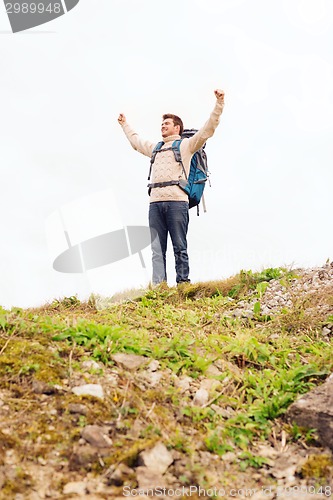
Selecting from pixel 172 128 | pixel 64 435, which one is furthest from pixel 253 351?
pixel 172 128

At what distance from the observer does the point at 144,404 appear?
11.7ft

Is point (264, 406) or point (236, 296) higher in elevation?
point (264, 406)

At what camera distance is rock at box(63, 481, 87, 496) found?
2811 mm

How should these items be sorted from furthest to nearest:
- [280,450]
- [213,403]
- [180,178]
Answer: [180,178] < [213,403] < [280,450]

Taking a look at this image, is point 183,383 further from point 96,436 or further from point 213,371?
point 96,436

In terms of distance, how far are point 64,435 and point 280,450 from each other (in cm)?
153

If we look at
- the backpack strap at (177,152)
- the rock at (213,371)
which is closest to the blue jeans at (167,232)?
the backpack strap at (177,152)

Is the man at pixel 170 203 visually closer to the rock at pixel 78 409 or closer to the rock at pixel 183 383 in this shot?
the rock at pixel 183 383

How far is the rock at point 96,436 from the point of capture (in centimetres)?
311

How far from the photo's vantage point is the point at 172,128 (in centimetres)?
1049

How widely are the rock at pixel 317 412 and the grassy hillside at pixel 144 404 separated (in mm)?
69

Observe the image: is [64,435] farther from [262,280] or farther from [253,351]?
[262,280]

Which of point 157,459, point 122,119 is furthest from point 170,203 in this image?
point 157,459

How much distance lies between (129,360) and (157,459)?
3.84 ft
